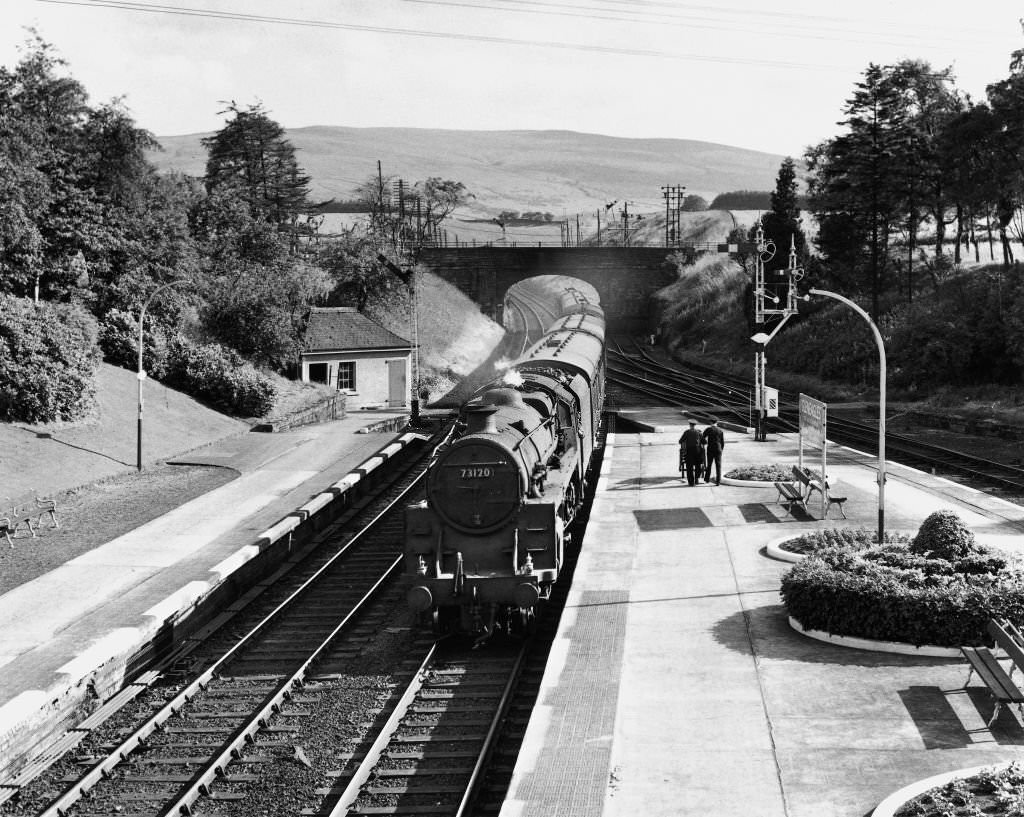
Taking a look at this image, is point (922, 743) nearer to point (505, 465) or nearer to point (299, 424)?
point (505, 465)

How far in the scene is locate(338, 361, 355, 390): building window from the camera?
48219 mm

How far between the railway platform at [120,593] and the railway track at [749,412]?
16510mm

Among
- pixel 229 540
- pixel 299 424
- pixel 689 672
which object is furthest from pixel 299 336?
pixel 689 672

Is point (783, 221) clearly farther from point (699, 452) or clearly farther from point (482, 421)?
point (482, 421)

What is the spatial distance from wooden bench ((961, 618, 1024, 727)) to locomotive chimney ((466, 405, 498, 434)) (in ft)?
Result: 23.4

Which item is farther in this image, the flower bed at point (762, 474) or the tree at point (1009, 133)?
the tree at point (1009, 133)

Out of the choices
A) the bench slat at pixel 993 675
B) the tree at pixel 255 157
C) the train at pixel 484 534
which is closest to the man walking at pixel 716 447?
the train at pixel 484 534

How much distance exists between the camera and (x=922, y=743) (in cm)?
1138

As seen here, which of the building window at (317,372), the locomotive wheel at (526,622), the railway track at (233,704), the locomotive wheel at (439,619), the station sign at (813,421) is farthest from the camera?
the building window at (317,372)

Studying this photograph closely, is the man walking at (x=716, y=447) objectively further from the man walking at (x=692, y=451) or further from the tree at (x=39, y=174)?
the tree at (x=39, y=174)

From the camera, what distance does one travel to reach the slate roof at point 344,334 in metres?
47.5

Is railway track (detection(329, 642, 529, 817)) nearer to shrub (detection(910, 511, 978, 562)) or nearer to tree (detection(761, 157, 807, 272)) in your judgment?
shrub (detection(910, 511, 978, 562))

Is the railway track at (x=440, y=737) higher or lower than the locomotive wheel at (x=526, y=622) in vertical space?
lower

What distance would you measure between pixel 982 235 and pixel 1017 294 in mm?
32885
